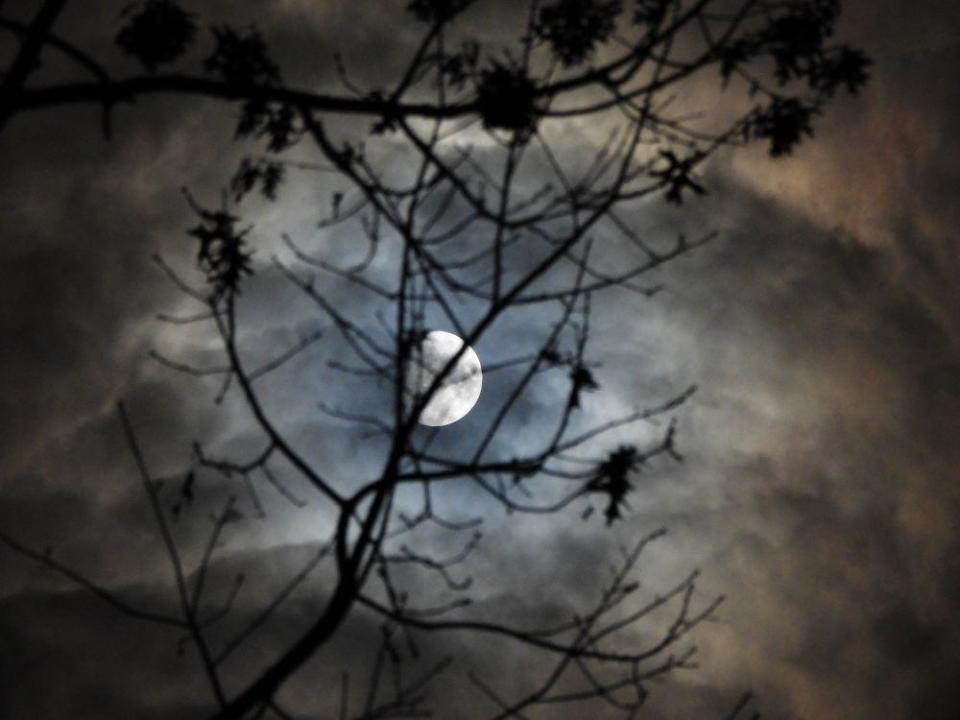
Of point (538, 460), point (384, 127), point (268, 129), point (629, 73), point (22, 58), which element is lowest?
point (538, 460)

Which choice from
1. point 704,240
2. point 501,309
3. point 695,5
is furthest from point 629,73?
point 501,309

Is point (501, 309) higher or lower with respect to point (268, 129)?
lower

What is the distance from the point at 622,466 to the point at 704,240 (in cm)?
186

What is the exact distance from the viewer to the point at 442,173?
6.46 meters

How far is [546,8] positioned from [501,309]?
3.86 m

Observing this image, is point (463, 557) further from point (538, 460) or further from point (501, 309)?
point (501, 309)

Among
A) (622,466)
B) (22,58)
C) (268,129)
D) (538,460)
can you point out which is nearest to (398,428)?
(538,460)

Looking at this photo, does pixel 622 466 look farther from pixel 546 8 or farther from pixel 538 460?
pixel 546 8

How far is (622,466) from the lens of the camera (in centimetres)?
722

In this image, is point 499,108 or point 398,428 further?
point 499,108

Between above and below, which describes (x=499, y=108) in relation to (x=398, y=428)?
above

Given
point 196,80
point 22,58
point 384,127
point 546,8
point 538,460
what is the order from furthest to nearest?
point 546,8, point 384,127, point 538,460, point 196,80, point 22,58

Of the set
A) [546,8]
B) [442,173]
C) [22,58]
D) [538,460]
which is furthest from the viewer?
[546,8]

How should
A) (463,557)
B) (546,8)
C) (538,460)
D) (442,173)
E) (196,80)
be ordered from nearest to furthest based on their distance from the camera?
(196,80)
(538,460)
(442,173)
(463,557)
(546,8)
